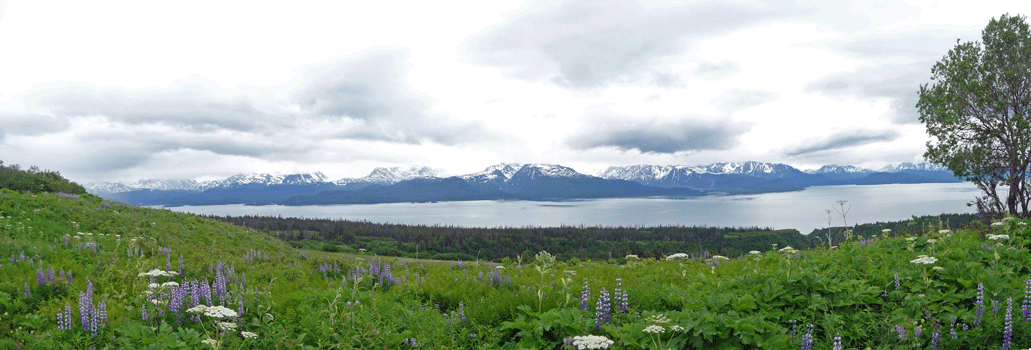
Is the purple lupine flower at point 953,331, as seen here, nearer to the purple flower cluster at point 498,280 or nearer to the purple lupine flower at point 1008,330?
the purple lupine flower at point 1008,330

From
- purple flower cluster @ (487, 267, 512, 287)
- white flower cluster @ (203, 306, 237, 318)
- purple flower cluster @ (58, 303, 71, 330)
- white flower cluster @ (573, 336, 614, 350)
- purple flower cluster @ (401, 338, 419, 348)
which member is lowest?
purple flower cluster @ (401, 338, 419, 348)

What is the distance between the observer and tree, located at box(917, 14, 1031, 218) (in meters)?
17.0

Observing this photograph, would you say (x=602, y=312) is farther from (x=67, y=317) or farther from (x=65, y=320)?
(x=65, y=320)

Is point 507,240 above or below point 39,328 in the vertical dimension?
below

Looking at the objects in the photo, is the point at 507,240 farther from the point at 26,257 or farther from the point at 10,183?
the point at 26,257

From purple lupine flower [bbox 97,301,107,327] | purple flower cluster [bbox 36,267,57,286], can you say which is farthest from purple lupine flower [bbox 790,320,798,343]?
purple flower cluster [bbox 36,267,57,286]

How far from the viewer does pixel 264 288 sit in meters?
7.32

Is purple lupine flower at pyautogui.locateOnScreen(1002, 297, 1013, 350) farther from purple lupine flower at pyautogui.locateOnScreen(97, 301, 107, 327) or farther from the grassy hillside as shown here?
purple lupine flower at pyautogui.locateOnScreen(97, 301, 107, 327)

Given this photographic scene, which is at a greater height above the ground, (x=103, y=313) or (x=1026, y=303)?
(x=1026, y=303)

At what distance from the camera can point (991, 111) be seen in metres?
17.9

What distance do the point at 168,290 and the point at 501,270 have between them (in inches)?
253

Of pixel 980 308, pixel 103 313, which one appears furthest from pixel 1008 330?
pixel 103 313

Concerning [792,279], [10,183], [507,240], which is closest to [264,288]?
[792,279]

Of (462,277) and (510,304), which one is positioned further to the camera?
(462,277)
